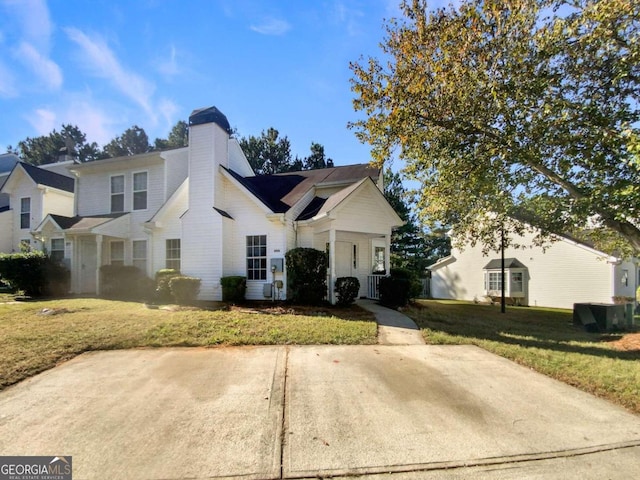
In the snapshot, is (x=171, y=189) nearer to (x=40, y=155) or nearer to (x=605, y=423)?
(x=605, y=423)

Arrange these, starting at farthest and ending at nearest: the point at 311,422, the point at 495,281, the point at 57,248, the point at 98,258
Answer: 1. the point at 495,281
2. the point at 57,248
3. the point at 98,258
4. the point at 311,422

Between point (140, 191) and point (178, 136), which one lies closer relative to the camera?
point (140, 191)

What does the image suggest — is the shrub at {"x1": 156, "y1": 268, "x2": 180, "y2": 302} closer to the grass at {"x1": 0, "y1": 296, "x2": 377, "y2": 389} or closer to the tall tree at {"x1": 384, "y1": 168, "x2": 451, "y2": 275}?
the grass at {"x1": 0, "y1": 296, "x2": 377, "y2": 389}

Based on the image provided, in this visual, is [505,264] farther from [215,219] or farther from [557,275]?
[215,219]

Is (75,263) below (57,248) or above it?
below

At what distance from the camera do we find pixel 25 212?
1869 centimetres

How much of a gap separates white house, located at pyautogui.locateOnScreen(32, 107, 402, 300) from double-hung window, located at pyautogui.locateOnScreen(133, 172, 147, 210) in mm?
51

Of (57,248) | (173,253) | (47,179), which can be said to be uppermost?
(47,179)

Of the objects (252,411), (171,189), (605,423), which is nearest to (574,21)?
(605,423)

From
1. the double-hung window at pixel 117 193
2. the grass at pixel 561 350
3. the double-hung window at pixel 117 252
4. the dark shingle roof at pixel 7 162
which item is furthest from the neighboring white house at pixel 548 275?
the dark shingle roof at pixel 7 162

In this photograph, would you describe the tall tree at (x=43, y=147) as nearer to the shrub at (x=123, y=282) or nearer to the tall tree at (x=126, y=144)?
the tall tree at (x=126, y=144)

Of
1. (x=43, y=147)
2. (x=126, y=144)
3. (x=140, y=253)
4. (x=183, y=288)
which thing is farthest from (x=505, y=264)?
(x=43, y=147)

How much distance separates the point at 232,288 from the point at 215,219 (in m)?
2.91

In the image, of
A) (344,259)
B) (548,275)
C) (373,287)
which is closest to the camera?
(344,259)
